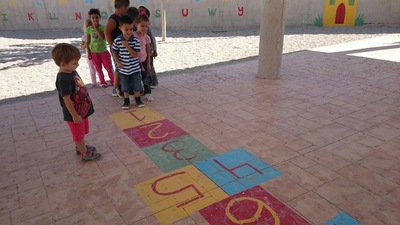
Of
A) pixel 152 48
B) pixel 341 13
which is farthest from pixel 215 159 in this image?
pixel 341 13

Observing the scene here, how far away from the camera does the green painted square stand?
3600 millimetres

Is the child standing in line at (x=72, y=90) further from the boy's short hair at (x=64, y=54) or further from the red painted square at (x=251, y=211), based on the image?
the red painted square at (x=251, y=211)

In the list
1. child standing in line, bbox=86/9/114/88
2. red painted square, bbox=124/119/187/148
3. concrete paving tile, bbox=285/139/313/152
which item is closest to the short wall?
child standing in line, bbox=86/9/114/88

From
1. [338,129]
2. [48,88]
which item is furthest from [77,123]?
[48,88]

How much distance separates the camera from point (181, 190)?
10.2 feet

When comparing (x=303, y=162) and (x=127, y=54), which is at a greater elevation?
(x=127, y=54)

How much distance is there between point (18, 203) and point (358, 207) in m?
3.20

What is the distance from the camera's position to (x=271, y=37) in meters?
6.71

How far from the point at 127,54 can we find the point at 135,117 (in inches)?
39.7

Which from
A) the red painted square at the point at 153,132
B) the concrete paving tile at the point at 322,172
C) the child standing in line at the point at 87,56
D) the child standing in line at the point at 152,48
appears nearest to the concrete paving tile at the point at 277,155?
the concrete paving tile at the point at 322,172

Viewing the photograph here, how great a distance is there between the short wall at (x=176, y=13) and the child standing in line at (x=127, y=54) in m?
12.5

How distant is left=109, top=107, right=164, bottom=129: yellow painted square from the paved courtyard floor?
→ 0.06 ft

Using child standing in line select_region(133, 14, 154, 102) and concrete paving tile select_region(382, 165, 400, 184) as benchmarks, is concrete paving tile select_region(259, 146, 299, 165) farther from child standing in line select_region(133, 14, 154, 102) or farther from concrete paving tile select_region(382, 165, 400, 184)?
child standing in line select_region(133, 14, 154, 102)

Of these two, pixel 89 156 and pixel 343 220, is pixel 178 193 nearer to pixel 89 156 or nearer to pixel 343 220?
pixel 89 156
